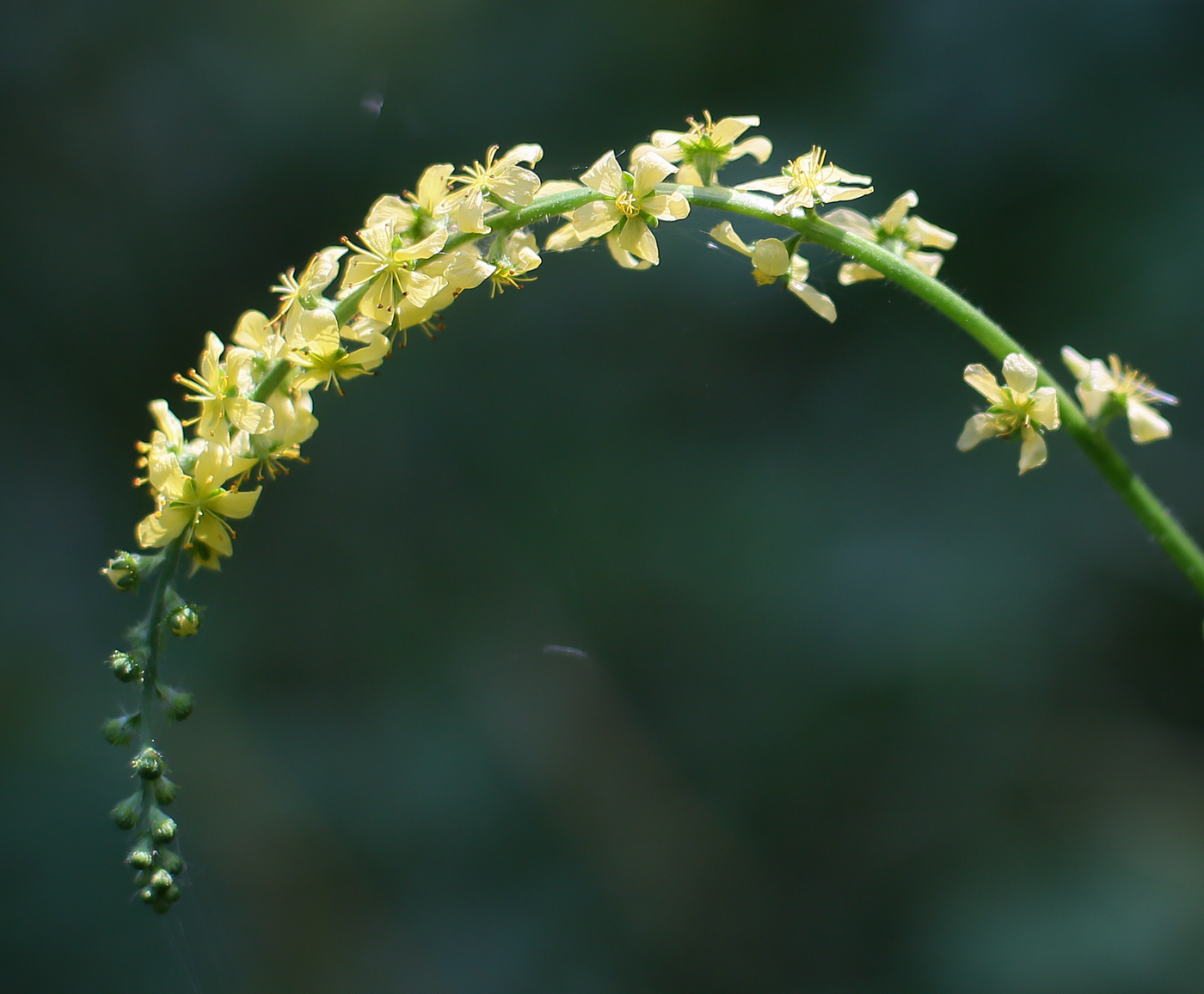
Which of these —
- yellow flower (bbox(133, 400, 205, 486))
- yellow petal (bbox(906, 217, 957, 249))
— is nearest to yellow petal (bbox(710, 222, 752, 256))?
yellow petal (bbox(906, 217, 957, 249))

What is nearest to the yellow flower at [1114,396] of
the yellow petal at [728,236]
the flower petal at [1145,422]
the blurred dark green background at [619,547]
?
the flower petal at [1145,422]

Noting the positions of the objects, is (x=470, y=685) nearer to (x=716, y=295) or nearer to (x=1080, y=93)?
(x=716, y=295)

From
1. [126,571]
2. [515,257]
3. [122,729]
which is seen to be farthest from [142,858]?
[515,257]

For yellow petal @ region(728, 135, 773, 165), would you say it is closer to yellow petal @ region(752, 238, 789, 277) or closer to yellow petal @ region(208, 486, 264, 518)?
yellow petal @ region(752, 238, 789, 277)

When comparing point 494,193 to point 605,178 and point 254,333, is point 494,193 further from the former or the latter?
point 254,333

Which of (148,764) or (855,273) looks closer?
(148,764)

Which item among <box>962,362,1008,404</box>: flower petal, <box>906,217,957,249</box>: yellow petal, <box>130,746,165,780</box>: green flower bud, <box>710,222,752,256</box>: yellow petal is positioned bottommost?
<box>962,362,1008,404</box>: flower petal
